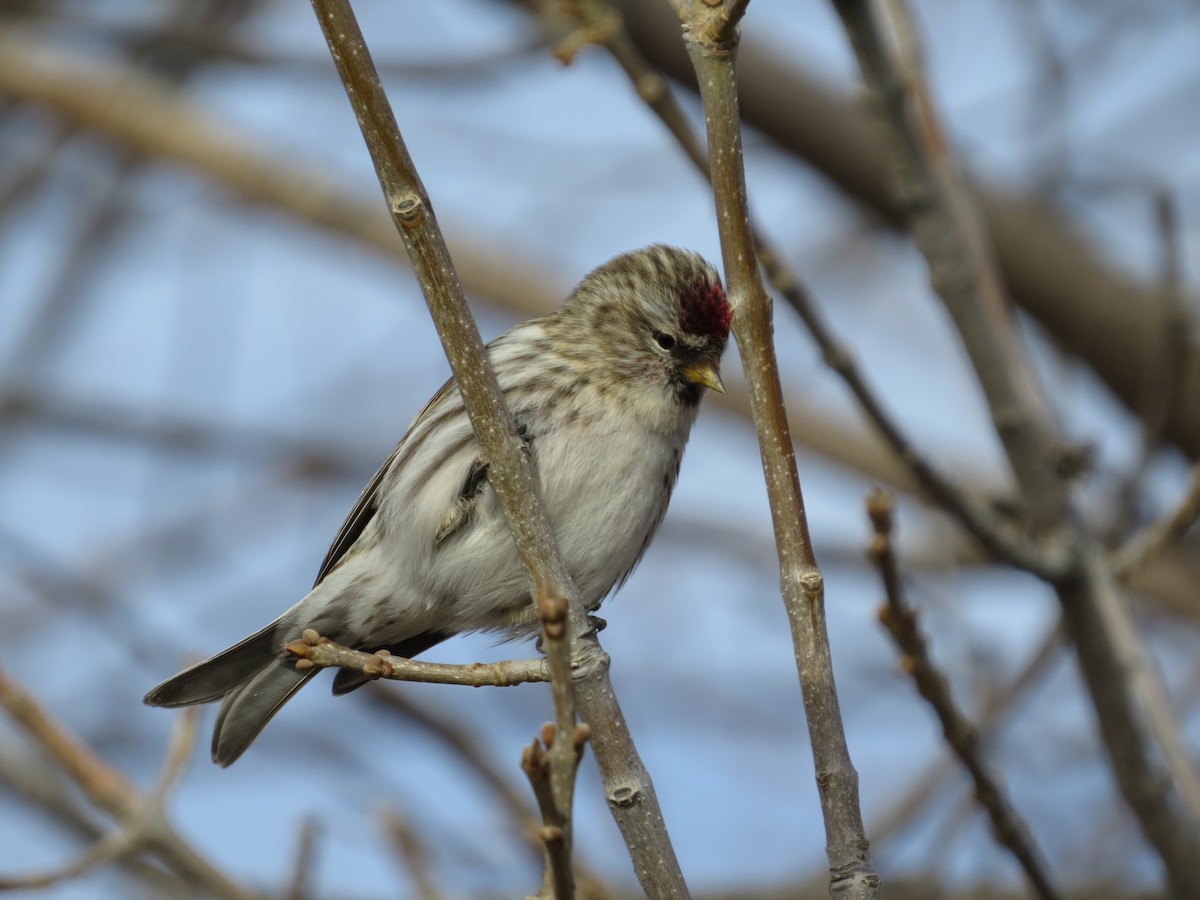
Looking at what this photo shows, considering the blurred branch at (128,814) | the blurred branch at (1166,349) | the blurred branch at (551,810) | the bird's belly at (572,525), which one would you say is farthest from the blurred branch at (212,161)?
the blurred branch at (551,810)

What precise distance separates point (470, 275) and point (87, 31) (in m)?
1.95

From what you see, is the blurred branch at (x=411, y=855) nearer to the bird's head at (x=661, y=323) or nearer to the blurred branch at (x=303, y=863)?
the blurred branch at (x=303, y=863)

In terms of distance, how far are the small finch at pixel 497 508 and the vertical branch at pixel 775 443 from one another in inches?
47.1

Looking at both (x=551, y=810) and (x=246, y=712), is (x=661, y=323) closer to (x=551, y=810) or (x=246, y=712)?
(x=246, y=712)

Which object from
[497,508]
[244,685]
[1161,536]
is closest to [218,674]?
[244,685]

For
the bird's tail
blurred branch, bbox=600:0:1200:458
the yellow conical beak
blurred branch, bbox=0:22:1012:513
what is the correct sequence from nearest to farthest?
the bird's tail
the yellow conical beak
blurred branch, bbox=600:0:1200:458
blurred branch, bbox=0:22:1012:513

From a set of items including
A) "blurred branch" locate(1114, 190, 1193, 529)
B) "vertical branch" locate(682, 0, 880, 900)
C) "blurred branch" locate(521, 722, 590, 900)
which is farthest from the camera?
"blurred branch" locate(1114, 190, 1193, 529)

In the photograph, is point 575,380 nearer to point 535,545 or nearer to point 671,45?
point 535,545

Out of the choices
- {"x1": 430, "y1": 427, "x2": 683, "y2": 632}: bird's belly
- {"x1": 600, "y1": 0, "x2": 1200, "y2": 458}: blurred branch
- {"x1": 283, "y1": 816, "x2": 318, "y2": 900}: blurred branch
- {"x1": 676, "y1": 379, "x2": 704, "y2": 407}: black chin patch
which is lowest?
{"x1": 283, "y1": 816, "x2": 318, "y2": 900}: blurred branch

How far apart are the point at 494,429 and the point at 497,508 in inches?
43.5

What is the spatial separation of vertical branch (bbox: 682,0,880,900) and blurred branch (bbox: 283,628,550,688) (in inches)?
14.7

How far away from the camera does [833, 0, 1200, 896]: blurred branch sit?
2.60 m

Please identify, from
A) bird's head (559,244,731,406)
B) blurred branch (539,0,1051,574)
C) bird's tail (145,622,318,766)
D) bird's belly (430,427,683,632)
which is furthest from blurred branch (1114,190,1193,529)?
bird's tail (145,622,318,766)

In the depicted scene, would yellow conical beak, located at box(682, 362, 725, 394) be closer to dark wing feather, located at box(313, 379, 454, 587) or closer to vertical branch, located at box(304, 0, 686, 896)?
dark wing feather, located at box(313, 379, 454, 587)
